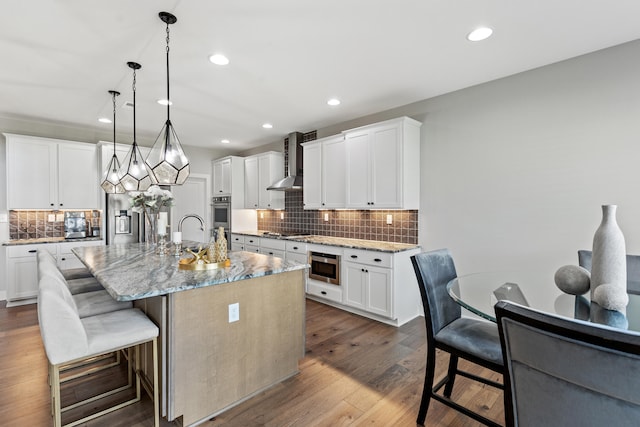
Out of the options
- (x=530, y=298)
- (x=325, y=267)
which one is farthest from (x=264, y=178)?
(x=530, y=298)

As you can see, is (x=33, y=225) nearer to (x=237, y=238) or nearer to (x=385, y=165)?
(x=237, y=238)

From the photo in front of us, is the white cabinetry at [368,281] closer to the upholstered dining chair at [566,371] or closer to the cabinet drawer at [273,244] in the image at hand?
the cabinet drawer at [273,244]

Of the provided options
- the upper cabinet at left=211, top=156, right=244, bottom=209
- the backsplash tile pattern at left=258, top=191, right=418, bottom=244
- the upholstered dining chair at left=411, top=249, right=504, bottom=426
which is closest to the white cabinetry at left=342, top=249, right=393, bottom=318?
the backsplash tile pattern at left=258, top=191, right=418, bottom=244

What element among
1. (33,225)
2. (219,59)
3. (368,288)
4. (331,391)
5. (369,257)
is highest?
(219,59)

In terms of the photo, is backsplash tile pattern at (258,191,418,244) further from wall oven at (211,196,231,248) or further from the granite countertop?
the granite countertop

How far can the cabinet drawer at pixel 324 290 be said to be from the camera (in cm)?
387

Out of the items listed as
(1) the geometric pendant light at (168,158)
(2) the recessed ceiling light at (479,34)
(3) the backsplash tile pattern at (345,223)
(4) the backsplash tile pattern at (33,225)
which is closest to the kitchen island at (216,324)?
(1) the geometric pendant light at (168,158)

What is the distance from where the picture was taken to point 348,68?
2.84 metres

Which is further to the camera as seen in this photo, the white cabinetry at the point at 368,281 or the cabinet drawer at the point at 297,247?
the cabinet drawer at the point at 297,247

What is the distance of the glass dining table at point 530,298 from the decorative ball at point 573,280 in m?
0.05

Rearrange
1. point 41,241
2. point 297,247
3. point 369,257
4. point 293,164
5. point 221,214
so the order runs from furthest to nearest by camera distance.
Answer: point 221,214, point 293,164, point 297,247, point 41,241, point 369,257

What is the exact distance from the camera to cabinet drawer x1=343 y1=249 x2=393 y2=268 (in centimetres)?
337

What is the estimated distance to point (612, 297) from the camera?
133cm

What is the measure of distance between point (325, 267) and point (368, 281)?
70cm
